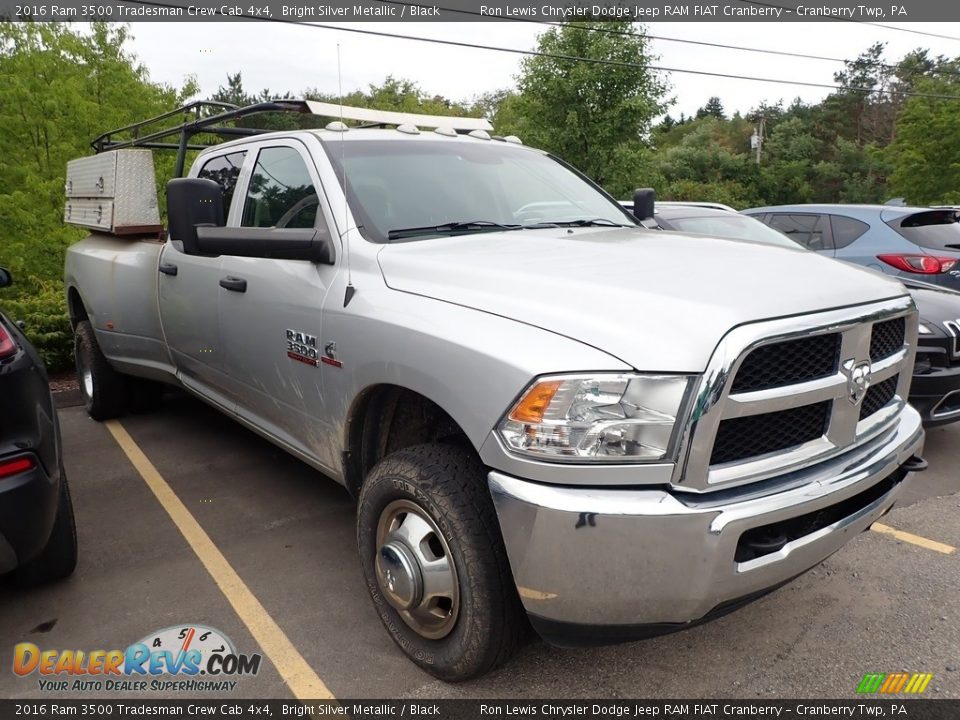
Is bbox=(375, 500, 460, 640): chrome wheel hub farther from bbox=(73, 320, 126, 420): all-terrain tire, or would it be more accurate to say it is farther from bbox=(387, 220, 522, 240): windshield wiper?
bbox=(73, 320, 126, 420): all-terrain tire

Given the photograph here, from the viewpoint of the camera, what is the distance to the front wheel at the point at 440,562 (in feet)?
7.30

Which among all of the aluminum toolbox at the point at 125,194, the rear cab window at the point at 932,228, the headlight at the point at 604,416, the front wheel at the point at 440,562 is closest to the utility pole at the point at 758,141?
the rear cab window at the point at 932,228

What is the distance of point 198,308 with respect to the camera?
Answer: 13.1 feet

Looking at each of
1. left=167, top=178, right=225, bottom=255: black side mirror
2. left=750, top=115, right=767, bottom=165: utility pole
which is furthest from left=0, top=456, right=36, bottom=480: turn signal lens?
left=750, top=115, right=767, bottom=165: utility pole

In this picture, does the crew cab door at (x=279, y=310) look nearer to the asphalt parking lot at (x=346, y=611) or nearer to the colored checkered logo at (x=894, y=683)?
the asphalt parking lot at (x=346, y=611)

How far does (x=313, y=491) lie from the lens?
4285 millimetres

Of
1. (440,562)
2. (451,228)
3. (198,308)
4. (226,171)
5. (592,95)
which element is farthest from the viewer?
(592,95)

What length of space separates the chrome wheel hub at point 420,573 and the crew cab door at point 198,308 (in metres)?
1.78

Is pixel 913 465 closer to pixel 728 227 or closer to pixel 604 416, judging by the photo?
pixel 604 416

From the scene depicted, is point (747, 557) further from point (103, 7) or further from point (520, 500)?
point (103, 7)

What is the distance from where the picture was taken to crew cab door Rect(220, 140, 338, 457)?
9.99 ft

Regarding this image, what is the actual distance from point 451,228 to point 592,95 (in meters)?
18.4

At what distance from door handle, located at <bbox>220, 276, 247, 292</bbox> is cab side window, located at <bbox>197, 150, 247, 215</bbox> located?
0.52 meters

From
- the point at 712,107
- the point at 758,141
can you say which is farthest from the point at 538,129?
the point at 712,107
